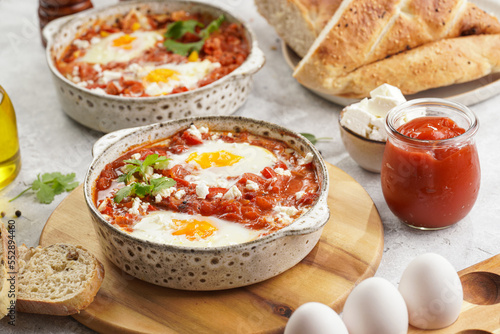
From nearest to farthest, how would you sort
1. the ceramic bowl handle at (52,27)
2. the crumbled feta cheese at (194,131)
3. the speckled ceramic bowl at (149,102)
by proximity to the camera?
the crumbled feta cheese at (194,131), the speckled ceramic bowl at (149,102), the ceramic bowl handle at (52,27)

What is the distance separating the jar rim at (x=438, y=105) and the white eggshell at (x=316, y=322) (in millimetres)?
1138

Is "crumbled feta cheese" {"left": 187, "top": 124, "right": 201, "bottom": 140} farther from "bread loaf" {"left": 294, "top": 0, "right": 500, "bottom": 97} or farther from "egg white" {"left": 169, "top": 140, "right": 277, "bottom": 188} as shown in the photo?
"bread loaf" {"left": 294, "top": 0, "right": 500, "bottom": 97}

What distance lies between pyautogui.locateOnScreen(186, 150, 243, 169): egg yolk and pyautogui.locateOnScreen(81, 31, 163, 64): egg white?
1.72 meters

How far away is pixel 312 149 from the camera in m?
3.56

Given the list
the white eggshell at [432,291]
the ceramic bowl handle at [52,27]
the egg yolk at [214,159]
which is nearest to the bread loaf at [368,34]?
the egg yolk at [214,159]

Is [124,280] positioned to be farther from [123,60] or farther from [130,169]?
[123,60]

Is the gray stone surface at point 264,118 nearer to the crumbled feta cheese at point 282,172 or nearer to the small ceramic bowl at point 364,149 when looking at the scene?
the small ceramic bowl at point 364,149

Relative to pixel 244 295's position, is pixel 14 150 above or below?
below

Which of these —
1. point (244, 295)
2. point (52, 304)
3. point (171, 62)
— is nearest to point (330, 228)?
point (244, 295)

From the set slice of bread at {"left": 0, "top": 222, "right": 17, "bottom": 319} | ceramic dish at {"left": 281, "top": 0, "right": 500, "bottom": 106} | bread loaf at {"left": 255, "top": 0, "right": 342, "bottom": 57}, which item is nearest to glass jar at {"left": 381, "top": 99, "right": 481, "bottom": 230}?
ceramic dish at {"left": 281, "top": 0, "right": 500, "bottom": 106}

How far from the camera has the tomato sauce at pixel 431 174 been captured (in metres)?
3.22

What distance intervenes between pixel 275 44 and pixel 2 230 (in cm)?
343

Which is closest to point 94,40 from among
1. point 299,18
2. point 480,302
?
point 299,18

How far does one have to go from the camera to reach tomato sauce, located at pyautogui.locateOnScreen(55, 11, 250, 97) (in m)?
4.62
